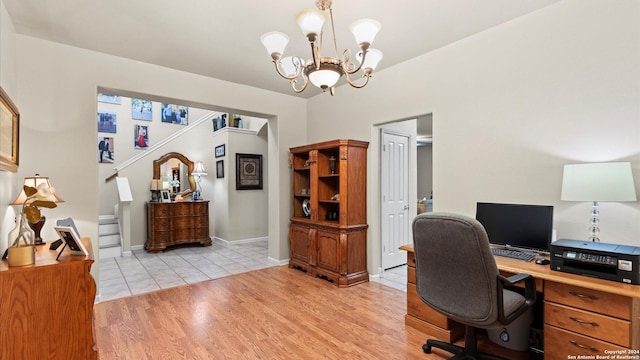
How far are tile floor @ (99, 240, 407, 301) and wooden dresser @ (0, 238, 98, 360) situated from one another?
1823 mm

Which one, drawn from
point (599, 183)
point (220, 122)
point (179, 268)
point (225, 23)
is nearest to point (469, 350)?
point (599, 183)

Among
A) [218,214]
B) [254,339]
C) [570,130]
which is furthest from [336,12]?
[218,214]

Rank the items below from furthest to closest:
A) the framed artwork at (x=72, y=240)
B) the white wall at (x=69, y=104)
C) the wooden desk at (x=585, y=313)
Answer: the white wall at (x=69, y=104)
the framed artwork at (x=72, y=240)
the wooden desk at (x=585, y=313)

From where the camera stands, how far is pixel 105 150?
6.94 m

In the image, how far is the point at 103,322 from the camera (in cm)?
289

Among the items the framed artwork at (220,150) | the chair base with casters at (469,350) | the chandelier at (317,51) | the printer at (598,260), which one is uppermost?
the chandelier at (317,51)

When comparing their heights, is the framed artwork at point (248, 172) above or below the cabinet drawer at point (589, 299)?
above

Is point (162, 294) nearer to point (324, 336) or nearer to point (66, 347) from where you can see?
point (66, 347)

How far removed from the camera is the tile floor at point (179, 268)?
12.9 feet

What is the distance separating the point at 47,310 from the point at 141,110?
21.9 feet

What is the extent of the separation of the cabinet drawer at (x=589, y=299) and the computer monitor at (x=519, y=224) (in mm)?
445

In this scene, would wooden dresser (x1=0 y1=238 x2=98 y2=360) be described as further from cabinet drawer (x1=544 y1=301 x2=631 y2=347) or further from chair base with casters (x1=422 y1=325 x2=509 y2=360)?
cabinet drawer (x1=544 y1=301 x2=631 y2=347)

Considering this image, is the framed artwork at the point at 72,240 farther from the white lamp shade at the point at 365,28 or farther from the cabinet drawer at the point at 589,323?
the cabinet drawer at the point at 589,323

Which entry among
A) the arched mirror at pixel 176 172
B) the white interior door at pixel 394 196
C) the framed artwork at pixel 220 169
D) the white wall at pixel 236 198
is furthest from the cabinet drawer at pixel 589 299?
the arched mirror at pixel 176 172
